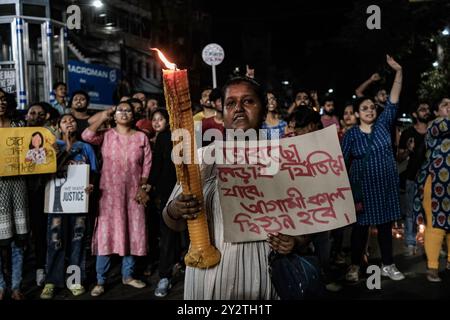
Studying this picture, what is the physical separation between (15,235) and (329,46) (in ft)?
91.1

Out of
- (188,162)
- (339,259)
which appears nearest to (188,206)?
(188,162)

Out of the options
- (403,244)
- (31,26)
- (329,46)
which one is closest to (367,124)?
(403,244)

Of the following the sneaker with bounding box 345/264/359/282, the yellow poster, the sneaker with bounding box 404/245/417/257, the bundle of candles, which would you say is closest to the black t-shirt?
the sneaker with bounding box 404/245/417/257

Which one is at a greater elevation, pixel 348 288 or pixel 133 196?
pixel 133 196

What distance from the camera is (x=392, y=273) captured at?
17.5 feet

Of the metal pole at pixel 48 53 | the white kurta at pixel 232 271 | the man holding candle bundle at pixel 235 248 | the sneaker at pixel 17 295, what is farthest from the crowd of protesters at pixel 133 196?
the metal pole at pixel 48 53

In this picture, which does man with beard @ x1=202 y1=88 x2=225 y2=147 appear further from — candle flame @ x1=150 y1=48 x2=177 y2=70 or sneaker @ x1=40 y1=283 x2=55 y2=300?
candle flame @ x1=150 y1=48 x2=177 y2=70

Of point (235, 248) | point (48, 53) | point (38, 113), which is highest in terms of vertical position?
point (48, 53)

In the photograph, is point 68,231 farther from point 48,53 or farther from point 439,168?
point 48,53

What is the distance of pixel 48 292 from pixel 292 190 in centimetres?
370

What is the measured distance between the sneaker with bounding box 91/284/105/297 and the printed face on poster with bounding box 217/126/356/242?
336cm

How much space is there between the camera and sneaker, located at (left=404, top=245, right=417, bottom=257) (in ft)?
20.9

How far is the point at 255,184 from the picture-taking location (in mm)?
2029
